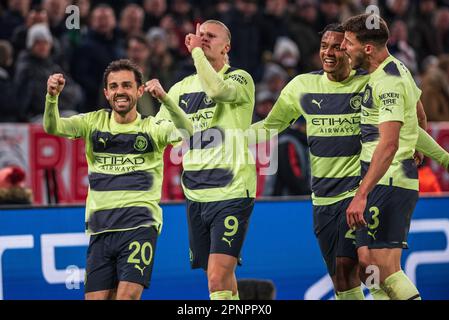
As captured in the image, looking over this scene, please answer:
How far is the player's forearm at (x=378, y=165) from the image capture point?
822 cm

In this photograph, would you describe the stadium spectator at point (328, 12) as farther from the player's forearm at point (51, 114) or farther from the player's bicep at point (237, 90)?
the player's forearm at point (51, 114)

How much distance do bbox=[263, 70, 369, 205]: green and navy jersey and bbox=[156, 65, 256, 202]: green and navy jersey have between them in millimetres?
509

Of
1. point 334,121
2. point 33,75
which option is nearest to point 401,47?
point 33,75

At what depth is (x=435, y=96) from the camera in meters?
15.6

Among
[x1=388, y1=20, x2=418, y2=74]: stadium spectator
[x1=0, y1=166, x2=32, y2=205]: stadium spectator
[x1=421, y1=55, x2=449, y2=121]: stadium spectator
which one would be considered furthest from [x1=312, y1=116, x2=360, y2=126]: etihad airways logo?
[x1=388, y1=20, x2=418, y2=74]: stadium spectator

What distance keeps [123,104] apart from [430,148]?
97.1 inches

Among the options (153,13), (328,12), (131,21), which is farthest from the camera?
(328,12)

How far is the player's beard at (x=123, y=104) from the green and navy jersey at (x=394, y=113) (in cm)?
178

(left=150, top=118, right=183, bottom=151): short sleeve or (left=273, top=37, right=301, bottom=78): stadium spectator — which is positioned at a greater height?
(left=273, top=37, right=301, bottom=78): stadium spectator

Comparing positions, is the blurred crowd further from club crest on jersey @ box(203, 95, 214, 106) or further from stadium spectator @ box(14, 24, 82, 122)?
club crest on jersey @ box(203, 95, 214, 106)

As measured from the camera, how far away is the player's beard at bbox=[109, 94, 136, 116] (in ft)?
28.7

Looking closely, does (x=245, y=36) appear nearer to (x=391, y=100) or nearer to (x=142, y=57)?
(x=142, y=57)
